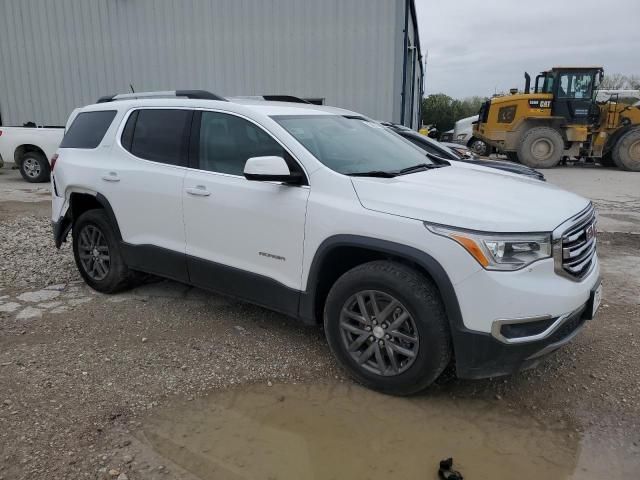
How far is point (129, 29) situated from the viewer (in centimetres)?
1616

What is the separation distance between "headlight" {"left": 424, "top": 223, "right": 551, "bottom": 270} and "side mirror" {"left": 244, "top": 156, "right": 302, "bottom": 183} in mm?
1124

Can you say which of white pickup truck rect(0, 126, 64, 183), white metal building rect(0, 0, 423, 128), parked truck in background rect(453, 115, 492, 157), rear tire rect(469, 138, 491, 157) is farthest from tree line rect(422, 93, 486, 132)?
white pickup truck rect(0, 126, 64, 183)

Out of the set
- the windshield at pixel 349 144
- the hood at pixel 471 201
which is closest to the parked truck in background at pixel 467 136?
the windshield at pixel 349 144

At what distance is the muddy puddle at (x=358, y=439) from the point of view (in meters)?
2.59

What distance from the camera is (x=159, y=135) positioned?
427 centimetres

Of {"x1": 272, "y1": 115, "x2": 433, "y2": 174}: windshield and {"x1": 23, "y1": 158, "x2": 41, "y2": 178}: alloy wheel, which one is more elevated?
{"x1": 272, "y1": 115, "x2": 433, "y2": 174}: windshield

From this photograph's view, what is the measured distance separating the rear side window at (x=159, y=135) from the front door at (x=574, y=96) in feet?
52.7

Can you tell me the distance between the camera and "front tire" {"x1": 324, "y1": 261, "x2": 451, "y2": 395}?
2922 millimetres

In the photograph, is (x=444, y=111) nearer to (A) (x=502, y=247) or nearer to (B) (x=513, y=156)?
(B) (x=513, y=156)

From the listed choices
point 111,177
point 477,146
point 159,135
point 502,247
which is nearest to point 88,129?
point 111,177

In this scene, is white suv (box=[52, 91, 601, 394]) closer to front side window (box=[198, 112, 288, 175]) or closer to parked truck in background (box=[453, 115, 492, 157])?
front side window (box=[198, 112, 288, 175])

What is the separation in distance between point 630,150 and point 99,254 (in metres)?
17.1

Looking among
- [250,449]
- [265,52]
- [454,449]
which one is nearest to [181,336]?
[250,449]

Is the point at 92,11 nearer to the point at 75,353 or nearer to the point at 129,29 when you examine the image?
the point at 129,29
